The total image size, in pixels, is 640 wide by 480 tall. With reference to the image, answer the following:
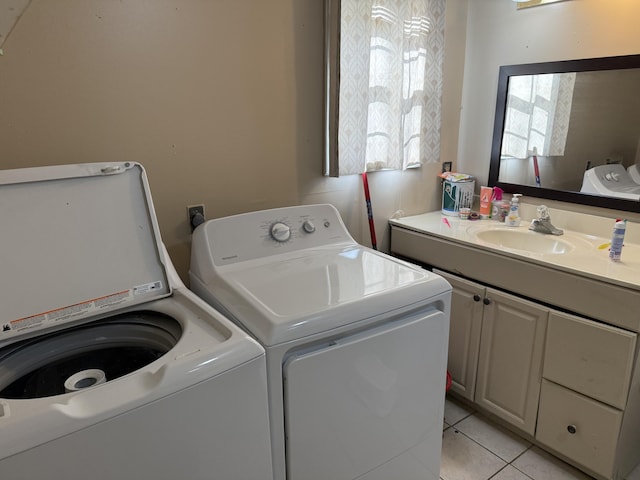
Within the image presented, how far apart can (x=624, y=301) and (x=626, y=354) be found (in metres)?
0.20

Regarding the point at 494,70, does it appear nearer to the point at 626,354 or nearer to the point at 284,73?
the point at 284,73

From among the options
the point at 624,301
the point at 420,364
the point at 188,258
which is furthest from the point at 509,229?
the point at 188,258

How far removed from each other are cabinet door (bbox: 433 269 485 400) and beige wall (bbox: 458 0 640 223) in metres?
0.67

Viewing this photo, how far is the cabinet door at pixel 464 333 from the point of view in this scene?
2.11m

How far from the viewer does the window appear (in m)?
1.91

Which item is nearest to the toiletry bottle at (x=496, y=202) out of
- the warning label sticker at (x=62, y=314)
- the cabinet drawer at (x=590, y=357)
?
the cabinet drawer at (x=590, y=357)

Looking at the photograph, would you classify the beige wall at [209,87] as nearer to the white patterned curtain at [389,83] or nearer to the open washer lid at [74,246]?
the white patterned curtain at [389,83]

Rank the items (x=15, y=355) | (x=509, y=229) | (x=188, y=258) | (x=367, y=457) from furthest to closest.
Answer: (x=509, y=229) → (x=188, y=258) → (x=367, y=457) → (x=15, y=355)

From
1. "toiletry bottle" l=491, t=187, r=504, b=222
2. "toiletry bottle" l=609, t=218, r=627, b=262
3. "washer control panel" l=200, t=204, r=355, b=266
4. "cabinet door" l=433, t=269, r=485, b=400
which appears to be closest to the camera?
"washer control panel" l=200, t=204, r=355, b=266

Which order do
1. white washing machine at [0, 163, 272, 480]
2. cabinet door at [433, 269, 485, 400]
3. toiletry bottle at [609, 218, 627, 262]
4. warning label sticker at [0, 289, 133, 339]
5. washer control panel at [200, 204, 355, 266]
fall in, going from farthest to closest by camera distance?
cabinet door at [433, 269, 485, 400]
toiletry bottle at [609, 218, 627, 262]
washer control panel at [200, 204, 355, 266]
warning label sticker at [0, 289, 133, 339]
white washing machine at [0, 163, 272, 480]

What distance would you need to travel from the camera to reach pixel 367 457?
56.8 inches

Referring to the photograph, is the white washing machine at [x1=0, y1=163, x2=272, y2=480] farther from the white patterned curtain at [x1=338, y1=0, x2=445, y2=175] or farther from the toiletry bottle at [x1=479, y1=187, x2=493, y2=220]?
the toiletry bottle at [x1=479, y1=187, x2=493, y2=220]

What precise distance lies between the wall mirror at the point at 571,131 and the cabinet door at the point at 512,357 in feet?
2.11

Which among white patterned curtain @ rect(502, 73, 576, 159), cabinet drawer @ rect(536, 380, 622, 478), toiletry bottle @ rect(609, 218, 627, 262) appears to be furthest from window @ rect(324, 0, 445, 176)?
cabinet drawer @ rect(536, 380, 622, 478)
